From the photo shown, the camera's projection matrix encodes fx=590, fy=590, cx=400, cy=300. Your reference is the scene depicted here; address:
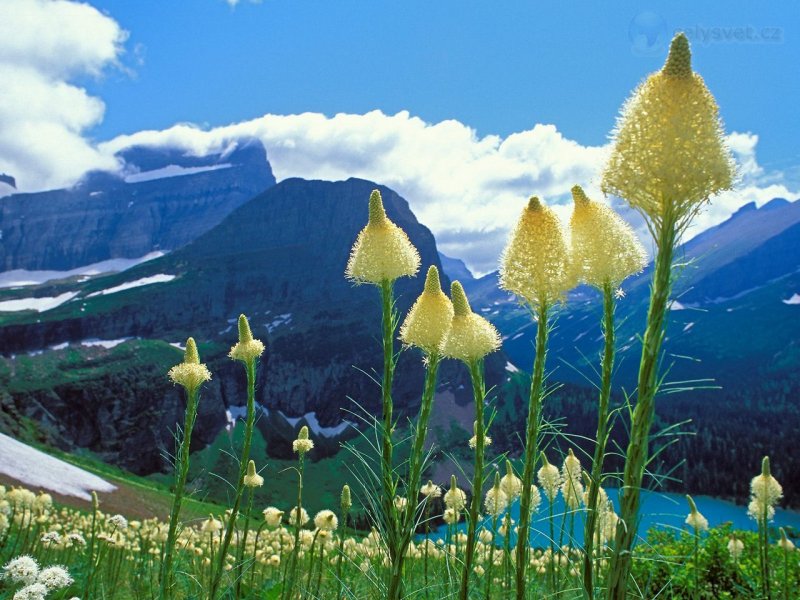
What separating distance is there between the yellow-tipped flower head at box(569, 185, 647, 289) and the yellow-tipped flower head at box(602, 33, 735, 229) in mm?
666

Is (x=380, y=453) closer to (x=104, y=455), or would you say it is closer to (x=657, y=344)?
(x=657, y=344)

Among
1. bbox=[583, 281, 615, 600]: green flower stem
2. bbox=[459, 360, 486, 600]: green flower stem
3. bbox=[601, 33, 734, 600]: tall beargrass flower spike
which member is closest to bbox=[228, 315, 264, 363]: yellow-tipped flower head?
bbox=[459, 360, 486, 600]: green flower stem

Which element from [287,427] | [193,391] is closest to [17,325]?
[287,427]

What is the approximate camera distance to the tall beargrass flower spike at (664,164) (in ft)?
8.07

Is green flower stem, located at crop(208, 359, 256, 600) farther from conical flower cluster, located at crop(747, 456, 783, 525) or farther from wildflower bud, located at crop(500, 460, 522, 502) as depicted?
conical flower cluster, located at crop(747, 456, 783, 525)

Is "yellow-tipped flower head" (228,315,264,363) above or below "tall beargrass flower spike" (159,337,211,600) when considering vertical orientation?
above

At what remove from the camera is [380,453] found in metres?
3.68

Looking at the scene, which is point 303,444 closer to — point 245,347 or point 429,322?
point 245,347

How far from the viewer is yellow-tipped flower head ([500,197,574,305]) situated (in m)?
3.44

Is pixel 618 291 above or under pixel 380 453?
above

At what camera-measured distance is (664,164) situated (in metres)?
2.66

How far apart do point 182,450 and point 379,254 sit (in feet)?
8.09

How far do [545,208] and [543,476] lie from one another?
4.62 metres

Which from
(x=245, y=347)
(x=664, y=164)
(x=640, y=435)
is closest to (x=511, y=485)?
(x=245, y=347)
